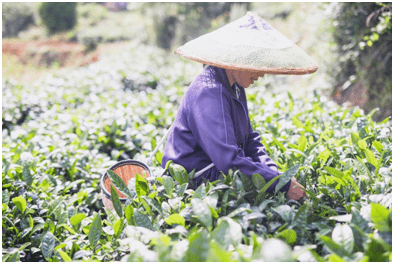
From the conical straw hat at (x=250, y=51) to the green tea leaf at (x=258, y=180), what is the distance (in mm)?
494

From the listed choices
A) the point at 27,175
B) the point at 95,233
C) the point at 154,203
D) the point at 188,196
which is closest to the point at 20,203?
the point at 27,175

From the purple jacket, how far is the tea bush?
0.10 metres

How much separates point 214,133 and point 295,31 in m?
7.30

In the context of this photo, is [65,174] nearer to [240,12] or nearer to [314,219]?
[314,219]

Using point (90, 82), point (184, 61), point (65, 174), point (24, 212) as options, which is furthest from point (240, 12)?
point (24, 212)

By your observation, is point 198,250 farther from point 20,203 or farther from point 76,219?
point 20,203

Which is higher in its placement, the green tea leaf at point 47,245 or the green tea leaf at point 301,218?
the green tea leaf at point 301,218

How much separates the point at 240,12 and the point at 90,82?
232 inches

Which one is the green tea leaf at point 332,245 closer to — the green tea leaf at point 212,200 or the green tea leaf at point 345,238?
the green tea leaf at point 345,238

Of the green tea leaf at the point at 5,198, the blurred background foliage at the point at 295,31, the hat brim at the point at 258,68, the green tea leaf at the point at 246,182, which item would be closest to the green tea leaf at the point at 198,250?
the green tea leaf at the point at 246,182

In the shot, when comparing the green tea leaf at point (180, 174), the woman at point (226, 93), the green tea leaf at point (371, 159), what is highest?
the woman at point (226, 93)

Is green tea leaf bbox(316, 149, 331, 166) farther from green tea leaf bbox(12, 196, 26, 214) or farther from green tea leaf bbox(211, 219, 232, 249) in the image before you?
green tea leaf bbox(12, 196, 26, 214)

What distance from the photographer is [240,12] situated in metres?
9.54

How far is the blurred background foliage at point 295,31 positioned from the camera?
4.32m
